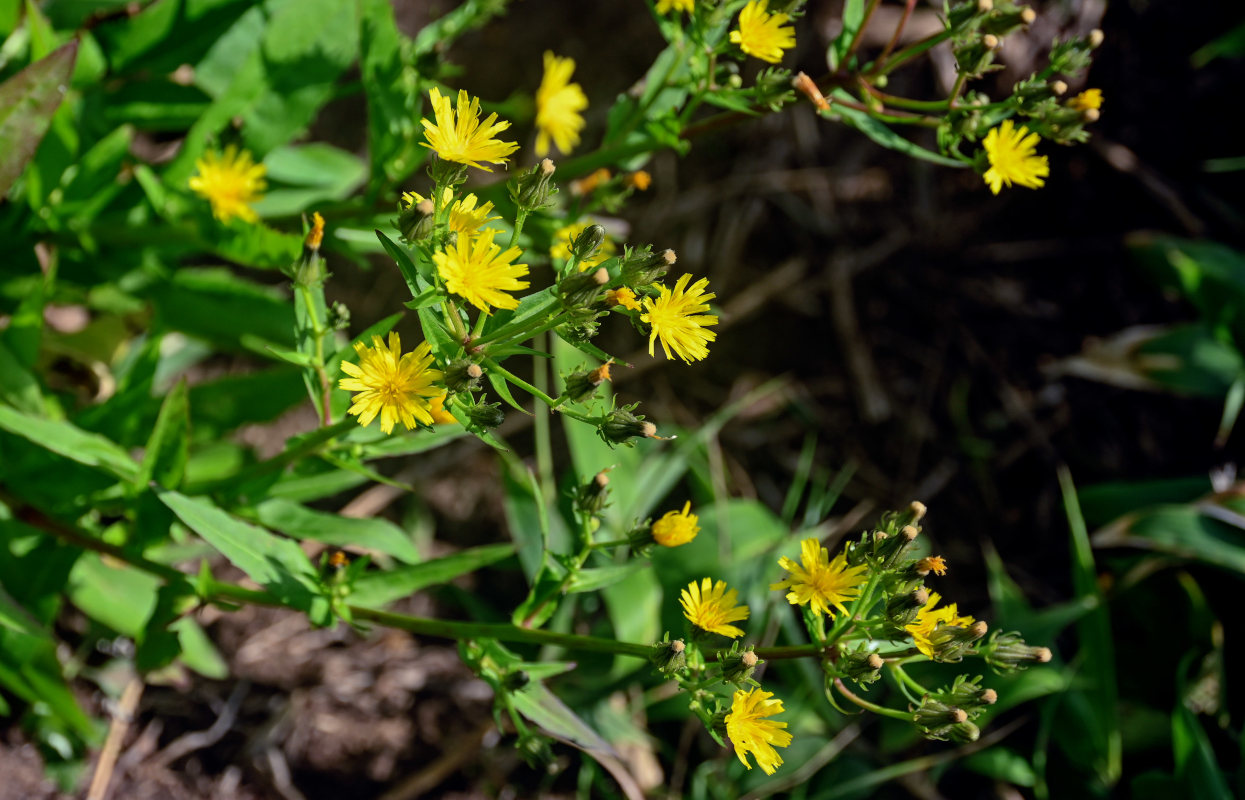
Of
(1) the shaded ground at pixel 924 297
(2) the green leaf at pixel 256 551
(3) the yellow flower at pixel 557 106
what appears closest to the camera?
(2) the green leaf at pixel 256 551

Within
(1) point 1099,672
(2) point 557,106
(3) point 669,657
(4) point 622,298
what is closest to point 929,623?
(3) point 669,657

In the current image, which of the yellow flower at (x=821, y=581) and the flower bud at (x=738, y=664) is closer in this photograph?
the flower bud at (x=738, y=664)

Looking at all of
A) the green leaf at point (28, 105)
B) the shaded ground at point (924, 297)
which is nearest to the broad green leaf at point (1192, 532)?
the shaded ground at point (924, 297)

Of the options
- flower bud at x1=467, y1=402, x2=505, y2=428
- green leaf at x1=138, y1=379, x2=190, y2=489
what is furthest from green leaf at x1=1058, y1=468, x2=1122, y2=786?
green leaf at x1=138, y1=379, x2=190, y2=489

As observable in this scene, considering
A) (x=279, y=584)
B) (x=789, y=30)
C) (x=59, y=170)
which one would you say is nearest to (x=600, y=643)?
(x=279, y=584)

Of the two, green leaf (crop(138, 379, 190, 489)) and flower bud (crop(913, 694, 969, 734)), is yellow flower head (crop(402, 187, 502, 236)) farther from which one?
flower bud (crop(913, 694, 969, 734))

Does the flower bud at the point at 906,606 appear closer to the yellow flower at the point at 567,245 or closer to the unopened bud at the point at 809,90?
the yellow flower at the point at 567,245
